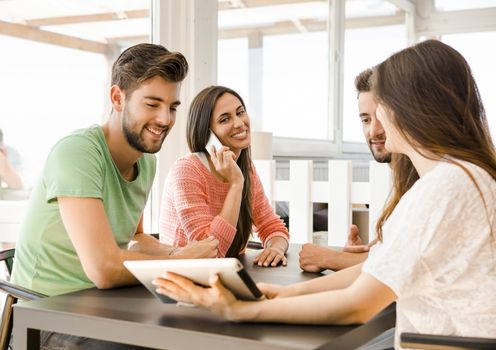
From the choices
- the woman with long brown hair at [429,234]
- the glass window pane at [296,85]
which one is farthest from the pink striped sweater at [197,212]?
the glass window pane at [296,85]

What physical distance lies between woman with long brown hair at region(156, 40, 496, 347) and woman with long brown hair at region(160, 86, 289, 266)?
952 millimetres

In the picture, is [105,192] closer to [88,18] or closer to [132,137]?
[132,137]

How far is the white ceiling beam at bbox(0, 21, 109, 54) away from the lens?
8.87 feet

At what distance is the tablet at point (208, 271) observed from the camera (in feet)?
3.96

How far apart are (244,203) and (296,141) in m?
2.75

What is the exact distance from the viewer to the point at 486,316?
4.29 ft

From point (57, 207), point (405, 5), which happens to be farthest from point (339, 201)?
point (405, 5)

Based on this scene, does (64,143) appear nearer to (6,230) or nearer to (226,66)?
(6,230)

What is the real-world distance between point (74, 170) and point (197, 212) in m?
0.72


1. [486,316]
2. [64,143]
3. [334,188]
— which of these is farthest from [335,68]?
[486,316]

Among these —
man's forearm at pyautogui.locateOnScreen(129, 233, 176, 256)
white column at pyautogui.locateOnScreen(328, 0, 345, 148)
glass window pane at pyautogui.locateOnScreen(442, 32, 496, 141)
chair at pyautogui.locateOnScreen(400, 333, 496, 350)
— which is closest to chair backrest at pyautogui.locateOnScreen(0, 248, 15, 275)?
man's forearm at pyautogui.locateOnScreen(129, 233, 176, 256)

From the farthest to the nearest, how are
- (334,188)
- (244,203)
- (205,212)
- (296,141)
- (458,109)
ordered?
(296,141)
(334,188)
(244,203)
(205,212)
(458,109)

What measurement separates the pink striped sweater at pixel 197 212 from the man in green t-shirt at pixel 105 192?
0.19 m

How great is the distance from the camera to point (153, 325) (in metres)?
1.27
